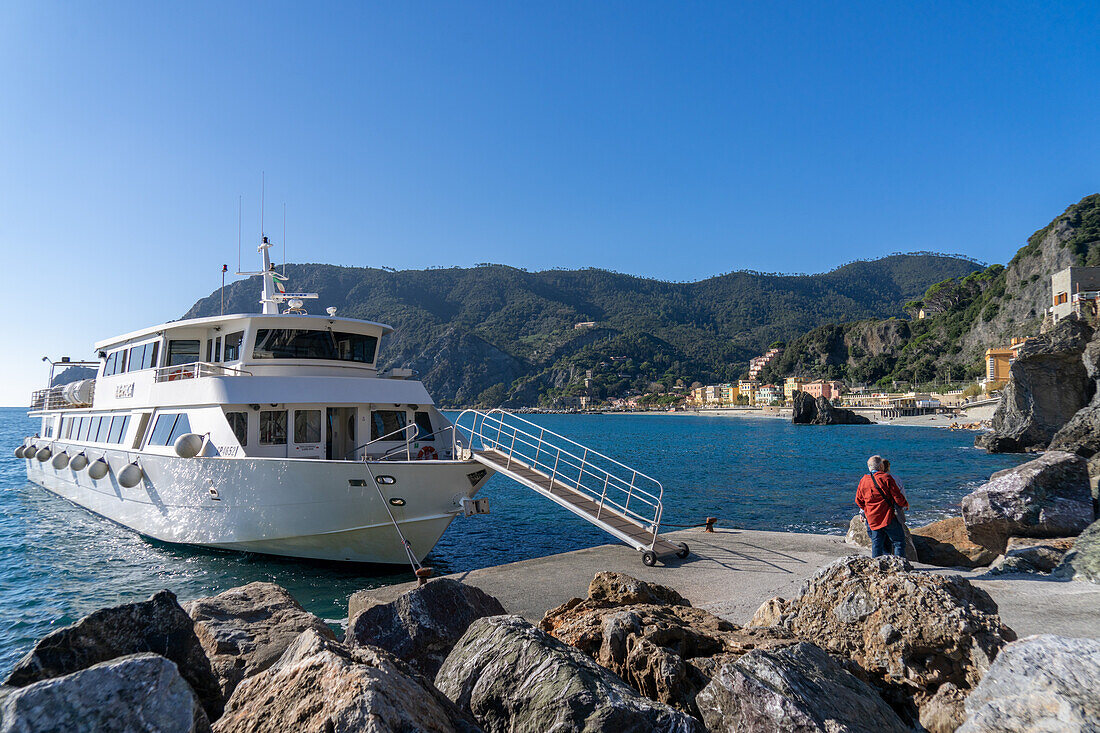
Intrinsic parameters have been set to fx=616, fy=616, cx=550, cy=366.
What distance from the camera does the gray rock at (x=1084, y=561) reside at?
6964 millimetres

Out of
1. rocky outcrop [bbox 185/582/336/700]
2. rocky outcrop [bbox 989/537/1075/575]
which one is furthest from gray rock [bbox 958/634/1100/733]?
rocky outcrop [bbox 989/537/1075/575]

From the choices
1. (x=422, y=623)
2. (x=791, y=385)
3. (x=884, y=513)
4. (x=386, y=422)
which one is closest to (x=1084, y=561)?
(x=884, y=513)

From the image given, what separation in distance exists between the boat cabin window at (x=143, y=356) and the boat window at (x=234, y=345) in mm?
2322

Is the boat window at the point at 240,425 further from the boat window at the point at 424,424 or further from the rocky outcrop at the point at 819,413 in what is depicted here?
the rocky outcrop at the point at 819,413

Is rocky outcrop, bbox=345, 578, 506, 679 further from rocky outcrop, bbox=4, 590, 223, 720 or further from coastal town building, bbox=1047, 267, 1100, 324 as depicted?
coastal town building, bbox=1047, 267, 1100, 324

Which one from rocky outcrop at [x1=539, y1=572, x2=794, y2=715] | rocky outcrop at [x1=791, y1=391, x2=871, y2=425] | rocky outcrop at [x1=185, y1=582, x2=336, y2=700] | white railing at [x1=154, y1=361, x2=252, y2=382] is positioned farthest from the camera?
rocky outcrop at [x1=791, y1=391, x2=871, y2=425]

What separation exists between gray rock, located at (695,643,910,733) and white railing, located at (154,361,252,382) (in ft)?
37.3

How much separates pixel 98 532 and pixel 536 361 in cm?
16343

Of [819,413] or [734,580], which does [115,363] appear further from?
[819,413]

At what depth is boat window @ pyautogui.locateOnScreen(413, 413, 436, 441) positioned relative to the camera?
1282cm

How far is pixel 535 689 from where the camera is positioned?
126 inches

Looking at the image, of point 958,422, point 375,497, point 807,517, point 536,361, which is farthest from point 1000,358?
point 536,361

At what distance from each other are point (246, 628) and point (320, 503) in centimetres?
577

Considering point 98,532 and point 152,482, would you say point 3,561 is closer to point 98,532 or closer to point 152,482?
point 98,532
